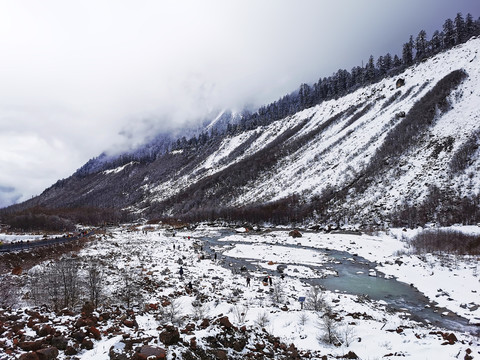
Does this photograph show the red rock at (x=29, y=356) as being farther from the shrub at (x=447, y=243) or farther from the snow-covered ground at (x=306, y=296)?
the shrub at (x=447, y=243)

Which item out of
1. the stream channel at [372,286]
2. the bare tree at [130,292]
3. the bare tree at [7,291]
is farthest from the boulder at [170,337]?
the stream channel at [372,286]

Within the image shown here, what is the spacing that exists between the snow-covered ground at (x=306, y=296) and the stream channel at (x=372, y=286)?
742 mm

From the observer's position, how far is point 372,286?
2350 centimetres

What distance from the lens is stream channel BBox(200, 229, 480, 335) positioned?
16.2 m

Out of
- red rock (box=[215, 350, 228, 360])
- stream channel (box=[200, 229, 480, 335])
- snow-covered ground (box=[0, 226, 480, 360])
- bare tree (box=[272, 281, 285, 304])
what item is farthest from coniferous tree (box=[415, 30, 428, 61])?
red rock (box=[215, 350, 228, 360])

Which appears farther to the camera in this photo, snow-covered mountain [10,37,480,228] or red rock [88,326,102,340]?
→ snow-covered mountain [10,37,480,228]

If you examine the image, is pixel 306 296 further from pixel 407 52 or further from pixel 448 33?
pixel 407 52

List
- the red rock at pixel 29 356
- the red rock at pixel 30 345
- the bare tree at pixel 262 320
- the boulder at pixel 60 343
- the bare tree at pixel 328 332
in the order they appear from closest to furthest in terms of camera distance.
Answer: the red rock at pixel 29 356 < the red rock at pixel 30 345 < the boulder at pixel 60 343 < the bare tree at pixel 328 332 < the bare tree at pixel 262 320

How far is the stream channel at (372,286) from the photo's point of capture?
16.2 metres

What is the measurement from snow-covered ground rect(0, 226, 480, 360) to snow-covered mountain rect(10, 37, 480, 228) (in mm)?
14583

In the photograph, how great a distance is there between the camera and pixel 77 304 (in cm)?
1517

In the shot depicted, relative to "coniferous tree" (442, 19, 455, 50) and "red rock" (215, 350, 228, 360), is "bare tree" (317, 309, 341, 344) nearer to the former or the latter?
"red rock" (215, 350, 228, 360)

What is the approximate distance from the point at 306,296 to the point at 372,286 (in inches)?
304

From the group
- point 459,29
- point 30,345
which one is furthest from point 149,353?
point 459,29
